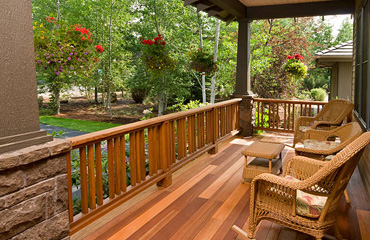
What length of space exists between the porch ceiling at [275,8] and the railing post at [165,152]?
2554 mm

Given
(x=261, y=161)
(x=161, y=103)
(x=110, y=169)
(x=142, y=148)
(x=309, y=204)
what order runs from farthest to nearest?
(x=161, y=103) → (x=261, y=161) → (x=142, y=148) → (x=110, y=169) → (x=309, y=204)

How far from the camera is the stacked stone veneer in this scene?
1748 millimetres

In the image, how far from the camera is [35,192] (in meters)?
1.92

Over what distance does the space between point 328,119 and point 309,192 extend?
3.20 m

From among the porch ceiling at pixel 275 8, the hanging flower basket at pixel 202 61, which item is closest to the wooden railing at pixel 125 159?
the hanging flower basket at pixel 202 61

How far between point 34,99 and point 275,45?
1032 centimetres

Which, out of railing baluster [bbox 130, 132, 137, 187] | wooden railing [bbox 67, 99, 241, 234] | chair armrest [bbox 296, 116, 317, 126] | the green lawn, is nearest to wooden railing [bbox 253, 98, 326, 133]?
chair armrest [bbox 296, 116, 317, 126]

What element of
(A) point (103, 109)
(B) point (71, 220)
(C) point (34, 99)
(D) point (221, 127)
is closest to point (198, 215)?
(B) point (71, 220)

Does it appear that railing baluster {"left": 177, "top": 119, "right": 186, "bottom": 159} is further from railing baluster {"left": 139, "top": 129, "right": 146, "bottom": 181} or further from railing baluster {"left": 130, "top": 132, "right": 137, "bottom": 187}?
railing baluster {"left": 130, "top": 132, "right": 137, "bottom": 187}

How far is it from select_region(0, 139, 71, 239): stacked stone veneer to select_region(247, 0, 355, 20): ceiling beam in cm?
535

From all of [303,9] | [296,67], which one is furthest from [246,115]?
[303,9]

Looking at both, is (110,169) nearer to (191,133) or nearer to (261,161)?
(191,133)

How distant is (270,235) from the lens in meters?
2.58

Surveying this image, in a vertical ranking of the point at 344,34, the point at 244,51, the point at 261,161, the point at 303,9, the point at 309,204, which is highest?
the point at 344,34
